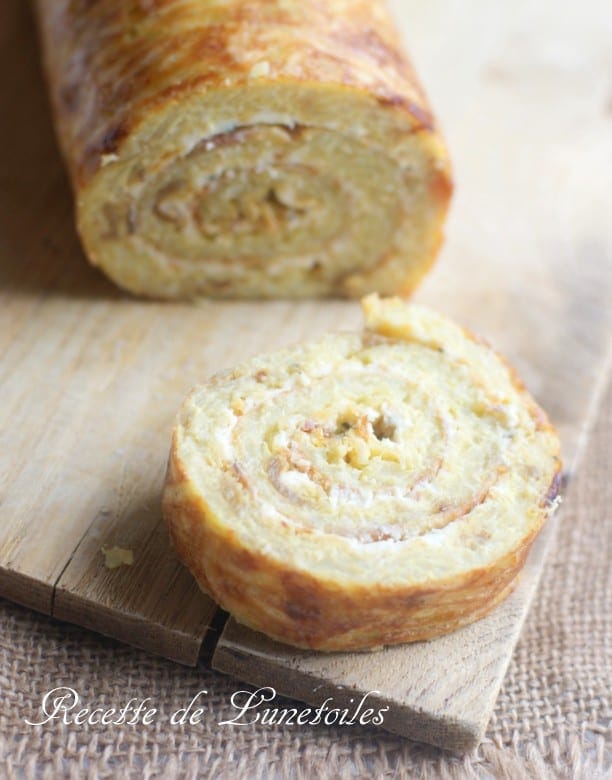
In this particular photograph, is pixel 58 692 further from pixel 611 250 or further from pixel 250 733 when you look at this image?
pixel 611 250

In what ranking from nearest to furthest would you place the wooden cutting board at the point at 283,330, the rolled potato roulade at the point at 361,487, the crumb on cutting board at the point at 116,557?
the rolled potato roulade at the point at 361,487, the wooden cutting board at the point at 283,330, the crumb on cutting board at the point at 116,557

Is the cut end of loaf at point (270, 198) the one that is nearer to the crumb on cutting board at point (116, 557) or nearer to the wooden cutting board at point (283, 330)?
the wooden cutting board at point (283, 330)

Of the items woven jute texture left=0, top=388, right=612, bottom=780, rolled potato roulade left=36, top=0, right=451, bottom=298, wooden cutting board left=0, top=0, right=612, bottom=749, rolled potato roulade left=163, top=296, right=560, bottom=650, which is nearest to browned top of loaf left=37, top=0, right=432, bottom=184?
rolled potato roulade left=36, top=0, right=451, bottom=298

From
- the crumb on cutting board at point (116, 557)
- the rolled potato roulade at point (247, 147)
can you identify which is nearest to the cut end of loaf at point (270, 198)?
the rolled potato roulade at point (247, 147)

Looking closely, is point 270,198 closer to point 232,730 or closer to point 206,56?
point 206,56

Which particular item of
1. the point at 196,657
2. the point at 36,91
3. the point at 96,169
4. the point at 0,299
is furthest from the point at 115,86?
the point at 196,657

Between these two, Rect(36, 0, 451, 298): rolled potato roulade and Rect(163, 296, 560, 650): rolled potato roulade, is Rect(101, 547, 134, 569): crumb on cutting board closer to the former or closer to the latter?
Rect(163, 296, 560, 650): rolled potato roulade

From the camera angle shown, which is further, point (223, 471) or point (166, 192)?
point (166, 192)
